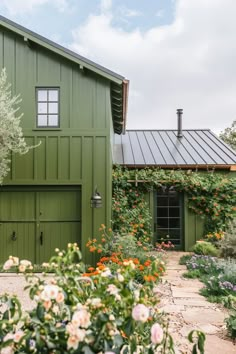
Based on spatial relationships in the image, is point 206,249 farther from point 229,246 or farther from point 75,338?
point 75,338

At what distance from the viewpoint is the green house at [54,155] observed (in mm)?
8352

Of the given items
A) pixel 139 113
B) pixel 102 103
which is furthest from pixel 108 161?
pixel 139 113

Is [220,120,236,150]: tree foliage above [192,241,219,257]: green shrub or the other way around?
above

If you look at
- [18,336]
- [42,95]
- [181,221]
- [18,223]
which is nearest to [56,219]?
[18,223]

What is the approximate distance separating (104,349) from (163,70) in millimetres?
19091

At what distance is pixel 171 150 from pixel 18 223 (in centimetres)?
629

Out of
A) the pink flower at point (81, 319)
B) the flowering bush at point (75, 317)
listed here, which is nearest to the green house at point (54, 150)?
the flowering bush at point (75, 317)

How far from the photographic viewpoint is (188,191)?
10.5 metres

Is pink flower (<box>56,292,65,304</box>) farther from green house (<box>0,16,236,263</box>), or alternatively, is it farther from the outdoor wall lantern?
green house (<box>0,16,236,263</box>)

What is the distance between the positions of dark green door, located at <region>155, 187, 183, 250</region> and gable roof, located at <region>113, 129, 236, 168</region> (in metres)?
1.00

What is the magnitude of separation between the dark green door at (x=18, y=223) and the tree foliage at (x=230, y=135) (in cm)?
2035

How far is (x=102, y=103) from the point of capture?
8.43 meters

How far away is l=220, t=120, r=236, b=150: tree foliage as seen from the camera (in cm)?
2553

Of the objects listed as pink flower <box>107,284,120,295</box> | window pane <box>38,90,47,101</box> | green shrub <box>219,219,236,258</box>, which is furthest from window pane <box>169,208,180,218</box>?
pink flower <box>107,284,120,295</box>
